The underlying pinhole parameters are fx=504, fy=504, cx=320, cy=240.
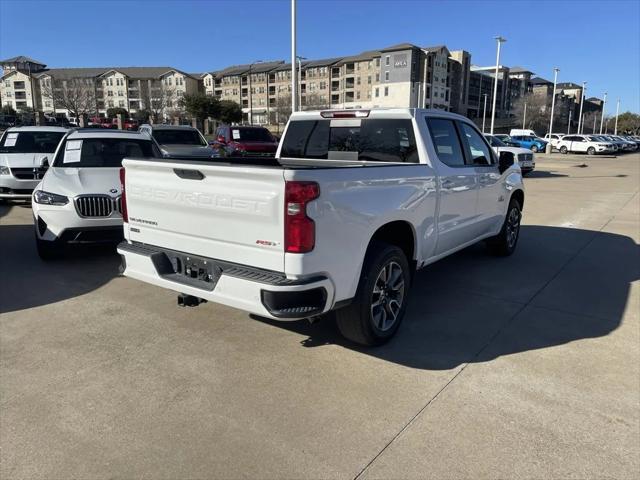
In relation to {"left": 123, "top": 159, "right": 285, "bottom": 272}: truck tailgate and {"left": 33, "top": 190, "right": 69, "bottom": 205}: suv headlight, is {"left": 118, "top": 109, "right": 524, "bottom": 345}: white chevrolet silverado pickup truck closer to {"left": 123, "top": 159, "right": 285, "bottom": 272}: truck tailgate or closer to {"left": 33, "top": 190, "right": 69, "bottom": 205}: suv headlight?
{"left": 123, "top": 159, "right": 285, "bottom": 272}: truck tailgate

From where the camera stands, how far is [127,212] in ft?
14.0

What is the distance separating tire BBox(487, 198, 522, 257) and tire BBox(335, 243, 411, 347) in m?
3.22

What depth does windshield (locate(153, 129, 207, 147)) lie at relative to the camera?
49.8ft

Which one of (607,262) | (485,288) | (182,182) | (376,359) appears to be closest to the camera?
(182,182)

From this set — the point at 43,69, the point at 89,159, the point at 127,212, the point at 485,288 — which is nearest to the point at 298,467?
the point at 127,212

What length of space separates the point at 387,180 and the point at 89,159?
5.75 meters

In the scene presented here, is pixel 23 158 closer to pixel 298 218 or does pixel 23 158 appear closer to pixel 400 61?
pixel 298 218

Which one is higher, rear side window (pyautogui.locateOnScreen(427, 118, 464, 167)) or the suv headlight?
rear side window (pyautogui.locateOnScreen(427, 118, 464, 167))

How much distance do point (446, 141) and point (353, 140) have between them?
0.98 m

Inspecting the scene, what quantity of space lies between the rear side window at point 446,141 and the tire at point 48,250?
483 centimetres

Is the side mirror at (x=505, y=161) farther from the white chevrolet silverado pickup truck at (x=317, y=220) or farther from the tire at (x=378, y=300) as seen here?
the tire at (x=378, y=300)

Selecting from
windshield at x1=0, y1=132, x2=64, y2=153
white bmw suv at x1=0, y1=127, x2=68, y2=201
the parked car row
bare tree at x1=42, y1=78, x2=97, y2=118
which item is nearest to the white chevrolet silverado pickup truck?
white bmw suv at x1=0, y1=127, x2=68, y2=201

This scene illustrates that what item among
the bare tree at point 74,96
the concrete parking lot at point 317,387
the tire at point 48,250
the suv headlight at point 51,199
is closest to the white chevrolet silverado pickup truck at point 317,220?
the concrete parking lot at point 317,387

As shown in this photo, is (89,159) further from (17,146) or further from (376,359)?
(376,359)
